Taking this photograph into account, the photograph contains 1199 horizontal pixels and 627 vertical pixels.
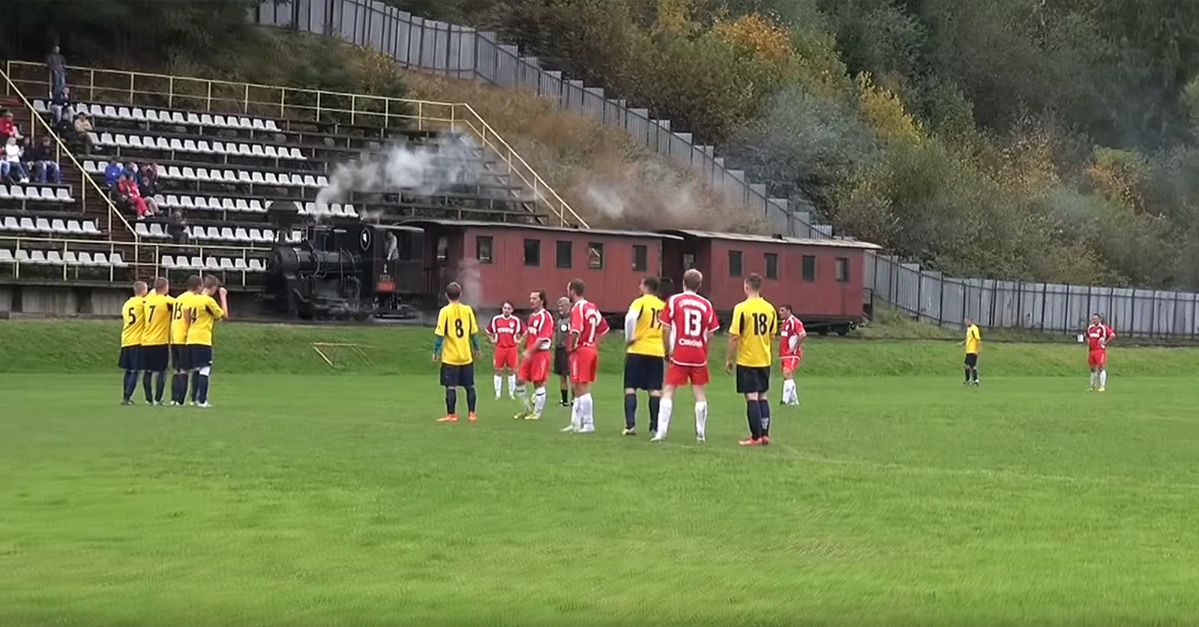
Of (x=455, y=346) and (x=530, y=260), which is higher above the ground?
(x=530, y=260)

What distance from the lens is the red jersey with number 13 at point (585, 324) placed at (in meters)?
24.1

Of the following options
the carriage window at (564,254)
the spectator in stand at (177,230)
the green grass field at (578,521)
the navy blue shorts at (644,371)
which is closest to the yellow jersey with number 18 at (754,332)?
the green grass field at (578,521)

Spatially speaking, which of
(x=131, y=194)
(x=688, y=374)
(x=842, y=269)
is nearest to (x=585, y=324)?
(x=688, y=374)

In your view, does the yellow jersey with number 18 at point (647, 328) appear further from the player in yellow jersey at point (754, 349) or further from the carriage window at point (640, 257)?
the carriage window at point (640, 257)

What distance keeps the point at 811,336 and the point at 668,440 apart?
39.4 metres

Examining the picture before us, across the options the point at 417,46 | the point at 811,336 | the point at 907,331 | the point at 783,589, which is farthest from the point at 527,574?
the point at 417,46

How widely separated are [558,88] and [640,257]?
21.1 meters

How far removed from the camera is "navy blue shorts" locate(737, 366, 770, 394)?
70.0ft

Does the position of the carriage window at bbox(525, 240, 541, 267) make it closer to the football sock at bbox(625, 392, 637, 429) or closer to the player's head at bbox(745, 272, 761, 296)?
the football sock at bbox(625, 392, 637, 429)

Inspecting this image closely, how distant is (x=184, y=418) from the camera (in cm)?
2405

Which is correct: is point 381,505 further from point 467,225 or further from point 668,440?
point 467,225

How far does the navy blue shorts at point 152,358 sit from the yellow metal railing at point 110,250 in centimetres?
2141

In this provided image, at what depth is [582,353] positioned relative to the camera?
78.7 ft

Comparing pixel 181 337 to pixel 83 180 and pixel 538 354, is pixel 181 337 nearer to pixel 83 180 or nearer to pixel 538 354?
pixel 538 354
